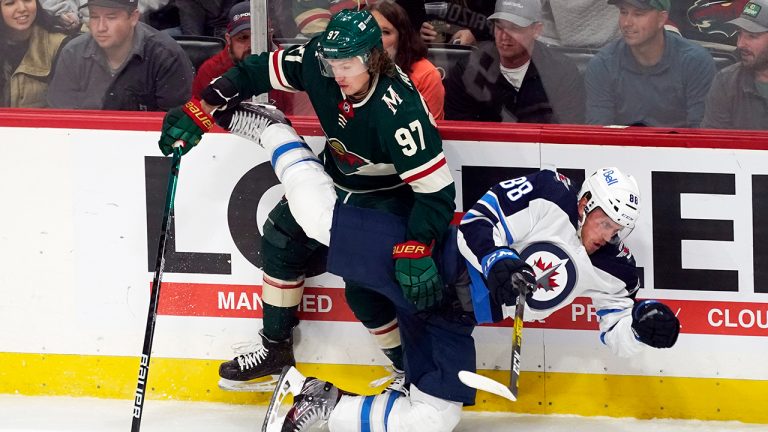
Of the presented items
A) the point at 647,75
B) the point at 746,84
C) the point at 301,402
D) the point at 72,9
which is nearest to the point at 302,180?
the point at 301,402

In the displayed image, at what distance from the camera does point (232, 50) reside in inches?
165

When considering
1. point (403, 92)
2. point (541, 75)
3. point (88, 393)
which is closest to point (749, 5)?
point (541, 75)

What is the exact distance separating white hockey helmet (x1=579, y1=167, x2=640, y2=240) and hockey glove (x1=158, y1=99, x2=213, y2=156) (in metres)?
1.25

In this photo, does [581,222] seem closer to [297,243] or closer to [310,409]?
[297,243]

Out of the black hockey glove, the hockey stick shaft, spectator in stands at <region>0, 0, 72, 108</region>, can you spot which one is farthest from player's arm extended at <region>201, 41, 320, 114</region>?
the hockey stick shaft

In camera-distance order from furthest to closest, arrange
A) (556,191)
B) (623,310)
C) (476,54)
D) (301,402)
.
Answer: (476,54)
(301,402)
(623,310)
(556,191)

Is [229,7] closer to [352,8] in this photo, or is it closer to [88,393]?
[352,8]

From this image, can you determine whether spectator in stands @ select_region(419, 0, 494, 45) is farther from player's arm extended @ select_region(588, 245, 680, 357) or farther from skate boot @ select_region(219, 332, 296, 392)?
skate boot @ select_region(219, 332, 296, 392)

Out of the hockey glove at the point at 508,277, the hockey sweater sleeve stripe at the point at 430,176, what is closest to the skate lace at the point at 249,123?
the hockey sweater sleeve stripe at the point at 430,176

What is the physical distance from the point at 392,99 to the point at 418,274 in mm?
539

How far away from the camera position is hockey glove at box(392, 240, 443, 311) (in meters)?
3.58

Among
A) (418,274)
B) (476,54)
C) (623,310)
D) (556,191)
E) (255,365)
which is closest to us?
(418,274)

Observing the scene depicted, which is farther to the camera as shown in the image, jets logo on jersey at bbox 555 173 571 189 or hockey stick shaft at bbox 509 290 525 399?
jets logo on jersey at bbox 555 173 571 189

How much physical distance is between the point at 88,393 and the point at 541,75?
1.96 m
